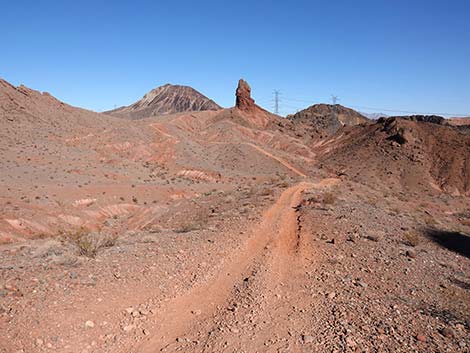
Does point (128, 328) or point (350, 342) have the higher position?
point (350, 342)

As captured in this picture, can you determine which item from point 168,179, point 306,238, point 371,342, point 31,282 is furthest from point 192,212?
point 168,179

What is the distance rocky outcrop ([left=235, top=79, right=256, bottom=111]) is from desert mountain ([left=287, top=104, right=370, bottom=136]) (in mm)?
17045

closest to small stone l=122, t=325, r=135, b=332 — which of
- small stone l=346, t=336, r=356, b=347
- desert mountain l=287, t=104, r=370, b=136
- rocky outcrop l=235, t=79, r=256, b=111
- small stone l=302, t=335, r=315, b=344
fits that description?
small stone l=302, t=335, r=315, b=344

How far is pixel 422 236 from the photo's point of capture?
1664 cm

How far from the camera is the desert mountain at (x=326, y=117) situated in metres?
97.6

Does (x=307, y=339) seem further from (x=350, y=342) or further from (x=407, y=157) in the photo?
(x=407, y=157)

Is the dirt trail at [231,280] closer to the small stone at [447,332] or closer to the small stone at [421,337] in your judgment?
the small stone at [421,337]

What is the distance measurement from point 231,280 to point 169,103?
152 m

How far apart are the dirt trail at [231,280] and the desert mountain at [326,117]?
74191 mm

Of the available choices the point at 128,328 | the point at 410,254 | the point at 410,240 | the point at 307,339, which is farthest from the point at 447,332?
the point at 410,240

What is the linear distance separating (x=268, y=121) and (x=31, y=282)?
76069mm

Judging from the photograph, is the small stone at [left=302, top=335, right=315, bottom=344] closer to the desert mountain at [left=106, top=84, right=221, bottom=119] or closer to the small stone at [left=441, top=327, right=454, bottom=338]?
the small stone at [left=441, top=327, right=454, bottom=338]

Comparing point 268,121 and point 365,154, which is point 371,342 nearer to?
point 365,154

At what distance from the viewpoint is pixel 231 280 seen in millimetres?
10148
